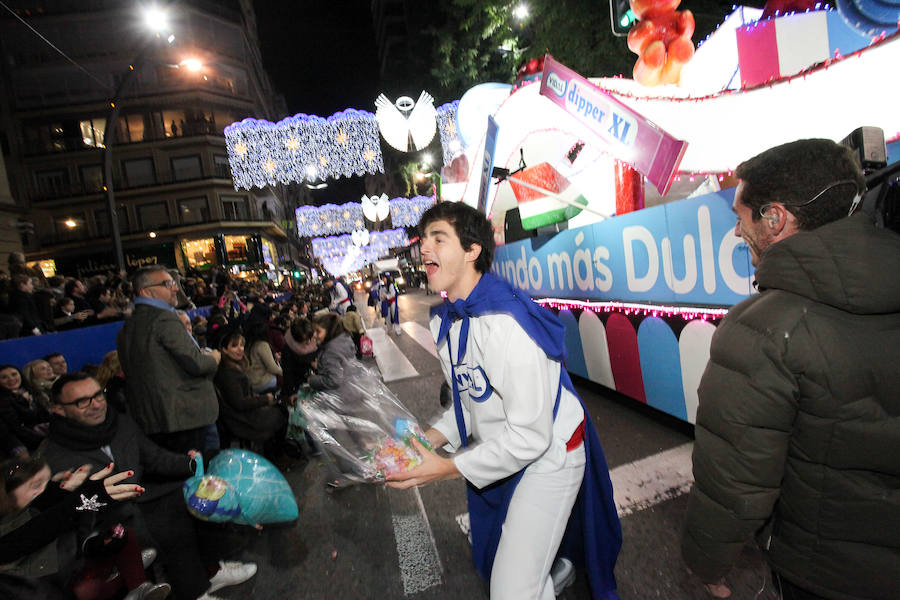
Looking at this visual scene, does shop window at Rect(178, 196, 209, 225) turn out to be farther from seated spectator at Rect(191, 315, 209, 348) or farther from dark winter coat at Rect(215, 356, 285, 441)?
dark winter coat at Rect(215, 356, 285, 441)

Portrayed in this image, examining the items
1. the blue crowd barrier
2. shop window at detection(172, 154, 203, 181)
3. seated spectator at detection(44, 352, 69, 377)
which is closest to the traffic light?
the blue crowd barrier

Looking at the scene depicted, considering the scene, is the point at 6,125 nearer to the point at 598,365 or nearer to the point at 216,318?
the point at 216,318

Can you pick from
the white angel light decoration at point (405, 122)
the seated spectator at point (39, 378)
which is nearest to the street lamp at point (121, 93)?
the seated spectator at point (39, 378)

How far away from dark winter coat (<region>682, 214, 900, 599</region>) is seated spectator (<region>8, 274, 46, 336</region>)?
9.07 metres

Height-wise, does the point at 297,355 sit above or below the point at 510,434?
below

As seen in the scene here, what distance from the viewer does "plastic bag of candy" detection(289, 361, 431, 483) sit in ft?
5.57

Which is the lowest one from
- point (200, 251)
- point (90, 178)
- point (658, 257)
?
point (658, 257)

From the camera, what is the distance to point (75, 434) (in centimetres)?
229

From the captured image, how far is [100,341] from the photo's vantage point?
620 centimetres

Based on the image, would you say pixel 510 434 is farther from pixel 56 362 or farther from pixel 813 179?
pixel 56 362

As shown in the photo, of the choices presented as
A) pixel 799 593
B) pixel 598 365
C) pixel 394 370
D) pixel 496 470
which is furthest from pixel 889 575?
pixel 394 370

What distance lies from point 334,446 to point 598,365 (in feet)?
12.2

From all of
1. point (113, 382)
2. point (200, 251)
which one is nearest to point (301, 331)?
point (113, 382)

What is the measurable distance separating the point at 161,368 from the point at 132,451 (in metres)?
0.73
